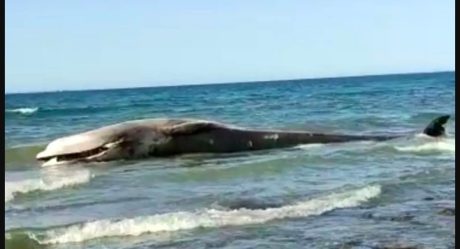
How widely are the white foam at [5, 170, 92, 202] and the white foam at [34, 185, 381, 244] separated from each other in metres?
2.61

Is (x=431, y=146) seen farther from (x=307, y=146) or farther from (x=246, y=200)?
(x=246, y=200)

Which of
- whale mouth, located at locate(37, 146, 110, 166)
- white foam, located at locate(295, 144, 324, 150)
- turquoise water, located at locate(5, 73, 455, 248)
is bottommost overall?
white foam, located at locate(295, 144, 324, 150)

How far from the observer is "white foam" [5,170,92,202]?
8852mm

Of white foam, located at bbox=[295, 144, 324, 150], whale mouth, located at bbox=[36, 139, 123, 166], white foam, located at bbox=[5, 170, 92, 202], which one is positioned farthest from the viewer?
white foam, located at bbox=[295, 144, 324, 150]

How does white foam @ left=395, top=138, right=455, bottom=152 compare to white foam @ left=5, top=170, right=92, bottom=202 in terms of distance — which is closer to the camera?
white foam @ left=5, top=170, right=92, bottom=202

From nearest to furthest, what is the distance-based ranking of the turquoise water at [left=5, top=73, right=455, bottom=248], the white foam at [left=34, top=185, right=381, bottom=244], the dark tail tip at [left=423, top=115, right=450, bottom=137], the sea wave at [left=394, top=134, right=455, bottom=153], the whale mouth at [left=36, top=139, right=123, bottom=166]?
the turquoise water at [left=5, top=73, right=455, bottom=248] < the white foam at [left=34, top=185, right=381, bottom=244] < the whale mouth at [left=36, top=139, right=123, bottom=166] < the sea wave at [left=394, top=134, right=455, bottom=153] < the dark tail tip at [left=423, top=115, right=450, bottom=137]

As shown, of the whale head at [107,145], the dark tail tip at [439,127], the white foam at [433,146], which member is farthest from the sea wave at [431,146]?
the whale head at [107,145]

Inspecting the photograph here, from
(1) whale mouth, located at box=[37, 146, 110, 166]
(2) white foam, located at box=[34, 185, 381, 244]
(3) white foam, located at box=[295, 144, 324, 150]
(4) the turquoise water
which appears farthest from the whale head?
(2) white foam, located at box=[34, 185, 381, 244]

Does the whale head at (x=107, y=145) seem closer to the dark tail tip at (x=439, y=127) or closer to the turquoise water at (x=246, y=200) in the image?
the turquoise water at (x=246, y=200)

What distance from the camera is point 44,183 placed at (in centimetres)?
934

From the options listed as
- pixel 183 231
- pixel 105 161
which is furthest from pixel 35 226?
pixel 105 161

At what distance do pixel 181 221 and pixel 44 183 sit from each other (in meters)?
3.65

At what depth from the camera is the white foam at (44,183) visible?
8.85 meters

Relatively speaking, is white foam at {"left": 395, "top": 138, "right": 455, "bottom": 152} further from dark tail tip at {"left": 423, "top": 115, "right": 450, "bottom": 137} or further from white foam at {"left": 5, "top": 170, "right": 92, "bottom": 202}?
white foam at {"left": 5, "top": 170, "right": 92, "bottom": 202}
